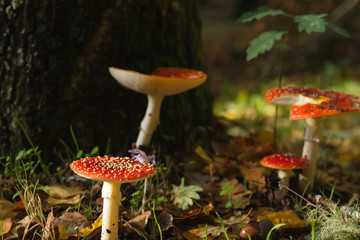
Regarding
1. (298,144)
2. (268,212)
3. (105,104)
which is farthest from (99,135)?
(298,144)

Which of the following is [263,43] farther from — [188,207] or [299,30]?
[188,207]

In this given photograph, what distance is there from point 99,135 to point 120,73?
0.72 m

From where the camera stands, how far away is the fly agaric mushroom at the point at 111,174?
5.78 ft

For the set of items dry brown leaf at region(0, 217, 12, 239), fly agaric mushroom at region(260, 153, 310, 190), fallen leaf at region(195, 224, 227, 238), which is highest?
fly agaric mushroom at region(260, 153, 310, 190)

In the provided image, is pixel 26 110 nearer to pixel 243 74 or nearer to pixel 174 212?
pixel 174 212

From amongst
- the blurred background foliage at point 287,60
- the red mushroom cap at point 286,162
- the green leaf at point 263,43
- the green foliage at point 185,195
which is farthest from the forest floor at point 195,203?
the blurred background foliage at point 287,60

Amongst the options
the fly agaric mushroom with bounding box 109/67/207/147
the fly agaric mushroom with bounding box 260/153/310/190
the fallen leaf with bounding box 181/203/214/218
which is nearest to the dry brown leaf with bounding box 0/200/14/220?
the fly agaric mushroom with bounding box 109/67/207/147

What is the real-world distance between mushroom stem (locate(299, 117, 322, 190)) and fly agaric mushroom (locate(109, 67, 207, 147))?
94 cm

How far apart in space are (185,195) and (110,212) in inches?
27.0

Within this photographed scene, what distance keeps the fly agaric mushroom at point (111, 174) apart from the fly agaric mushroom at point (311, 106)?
121 cm

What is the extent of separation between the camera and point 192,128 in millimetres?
3705

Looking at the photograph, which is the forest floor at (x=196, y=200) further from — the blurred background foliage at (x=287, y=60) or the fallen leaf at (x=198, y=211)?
the blurred background foliage at (x=287, y=60)

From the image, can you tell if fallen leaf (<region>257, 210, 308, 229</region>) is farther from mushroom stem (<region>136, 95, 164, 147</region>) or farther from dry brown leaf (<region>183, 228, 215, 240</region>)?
mushroom stem (<region>136, 95, 164, 147</region>)

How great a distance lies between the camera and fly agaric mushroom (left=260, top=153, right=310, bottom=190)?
8.39ft
